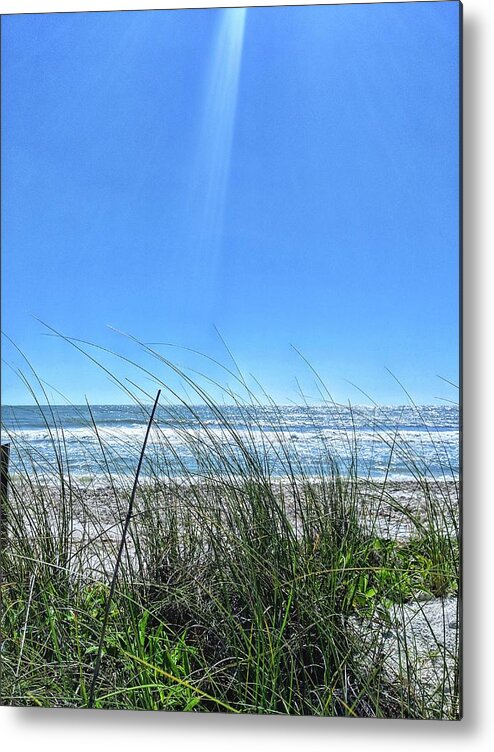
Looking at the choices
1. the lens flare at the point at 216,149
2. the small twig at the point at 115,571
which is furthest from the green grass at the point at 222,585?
the lens flare at the point at 216,149

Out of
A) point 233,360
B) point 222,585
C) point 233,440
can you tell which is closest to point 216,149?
point 233,360

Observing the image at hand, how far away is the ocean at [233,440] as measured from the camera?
2.37 m

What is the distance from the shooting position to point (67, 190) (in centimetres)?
252

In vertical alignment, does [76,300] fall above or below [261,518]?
above

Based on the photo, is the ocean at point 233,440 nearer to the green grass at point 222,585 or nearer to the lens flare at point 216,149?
the green grass at point 222,585

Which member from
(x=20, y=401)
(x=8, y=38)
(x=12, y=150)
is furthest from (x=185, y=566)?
(x=8, y=38)

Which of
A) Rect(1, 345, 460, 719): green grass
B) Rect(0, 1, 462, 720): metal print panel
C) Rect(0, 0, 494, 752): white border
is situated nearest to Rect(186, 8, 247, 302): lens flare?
Rect(0, 1, 462, 720): metal print panel

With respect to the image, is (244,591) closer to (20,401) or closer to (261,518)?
(261,518)

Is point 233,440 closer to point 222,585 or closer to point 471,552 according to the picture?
point 222,585

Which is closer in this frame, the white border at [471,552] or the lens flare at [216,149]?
the white border at [471,552]

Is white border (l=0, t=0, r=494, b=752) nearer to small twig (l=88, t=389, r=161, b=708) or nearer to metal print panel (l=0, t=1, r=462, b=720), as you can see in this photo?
metal print panel (l=0, t=1, r=462, b=720)

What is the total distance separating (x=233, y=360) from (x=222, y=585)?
24.2 inches

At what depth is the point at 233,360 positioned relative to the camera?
2428 mm

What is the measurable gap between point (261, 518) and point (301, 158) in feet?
3.27
